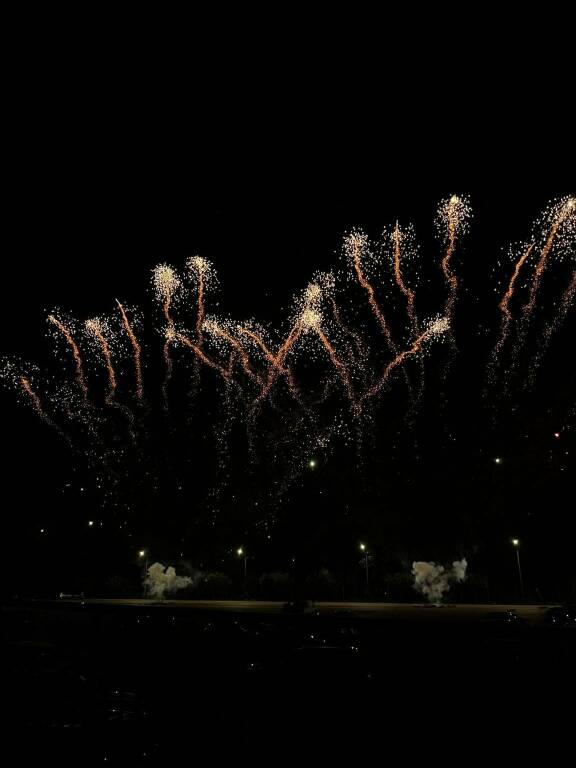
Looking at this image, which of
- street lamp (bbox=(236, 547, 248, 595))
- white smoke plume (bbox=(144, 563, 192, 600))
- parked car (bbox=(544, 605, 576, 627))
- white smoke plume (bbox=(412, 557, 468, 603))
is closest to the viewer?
parked car (bbox=(544, 605, 576, 627))

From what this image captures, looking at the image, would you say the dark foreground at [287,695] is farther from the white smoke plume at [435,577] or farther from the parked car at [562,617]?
the white smoke plume at [435,577]

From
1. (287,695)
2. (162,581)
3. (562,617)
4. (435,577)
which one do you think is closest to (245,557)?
(162,581)

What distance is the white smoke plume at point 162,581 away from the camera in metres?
45.3

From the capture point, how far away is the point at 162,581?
45.5 metres

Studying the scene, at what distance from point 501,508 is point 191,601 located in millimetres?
20123

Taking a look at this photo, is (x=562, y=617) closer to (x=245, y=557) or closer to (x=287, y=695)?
(x=287, y=695)

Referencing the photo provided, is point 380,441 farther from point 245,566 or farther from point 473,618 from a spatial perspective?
point 473,618

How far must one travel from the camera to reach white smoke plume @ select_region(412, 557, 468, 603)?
121 ft

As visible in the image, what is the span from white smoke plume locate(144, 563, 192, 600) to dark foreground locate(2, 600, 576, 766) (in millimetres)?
25472

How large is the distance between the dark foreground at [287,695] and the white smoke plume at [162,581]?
1003 inches

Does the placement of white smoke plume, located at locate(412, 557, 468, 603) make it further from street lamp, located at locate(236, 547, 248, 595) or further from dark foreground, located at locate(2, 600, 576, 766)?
dark foreground, located at locate(2, 600, 576, 766)

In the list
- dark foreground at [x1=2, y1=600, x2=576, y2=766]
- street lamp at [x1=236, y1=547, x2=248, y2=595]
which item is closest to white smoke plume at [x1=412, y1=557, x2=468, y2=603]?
street lamp at [x1=236, y1=547, x2=248, y2=595]

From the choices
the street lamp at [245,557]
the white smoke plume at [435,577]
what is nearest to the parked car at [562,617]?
the white smoke plume at [435,577]

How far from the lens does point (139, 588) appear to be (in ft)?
163
